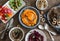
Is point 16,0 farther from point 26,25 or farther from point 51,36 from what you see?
point 51,36

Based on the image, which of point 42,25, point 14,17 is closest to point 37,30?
point 42,25

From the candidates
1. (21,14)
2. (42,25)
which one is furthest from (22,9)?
(42,25)

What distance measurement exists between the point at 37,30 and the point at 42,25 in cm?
4

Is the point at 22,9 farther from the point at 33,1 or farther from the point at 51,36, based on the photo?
the point at 51,36

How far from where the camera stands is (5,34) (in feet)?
4.38

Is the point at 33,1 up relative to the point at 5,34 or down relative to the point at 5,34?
up

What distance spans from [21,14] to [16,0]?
0.27 feet

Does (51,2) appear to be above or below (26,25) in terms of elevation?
above

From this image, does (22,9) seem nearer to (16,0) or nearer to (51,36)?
(16,0)

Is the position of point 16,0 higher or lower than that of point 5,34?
higher

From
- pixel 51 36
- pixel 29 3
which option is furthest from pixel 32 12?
pixel 51 36

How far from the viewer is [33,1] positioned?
4.59ft

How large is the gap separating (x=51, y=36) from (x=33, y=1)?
0.22 m

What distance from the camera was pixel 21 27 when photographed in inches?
53.6
